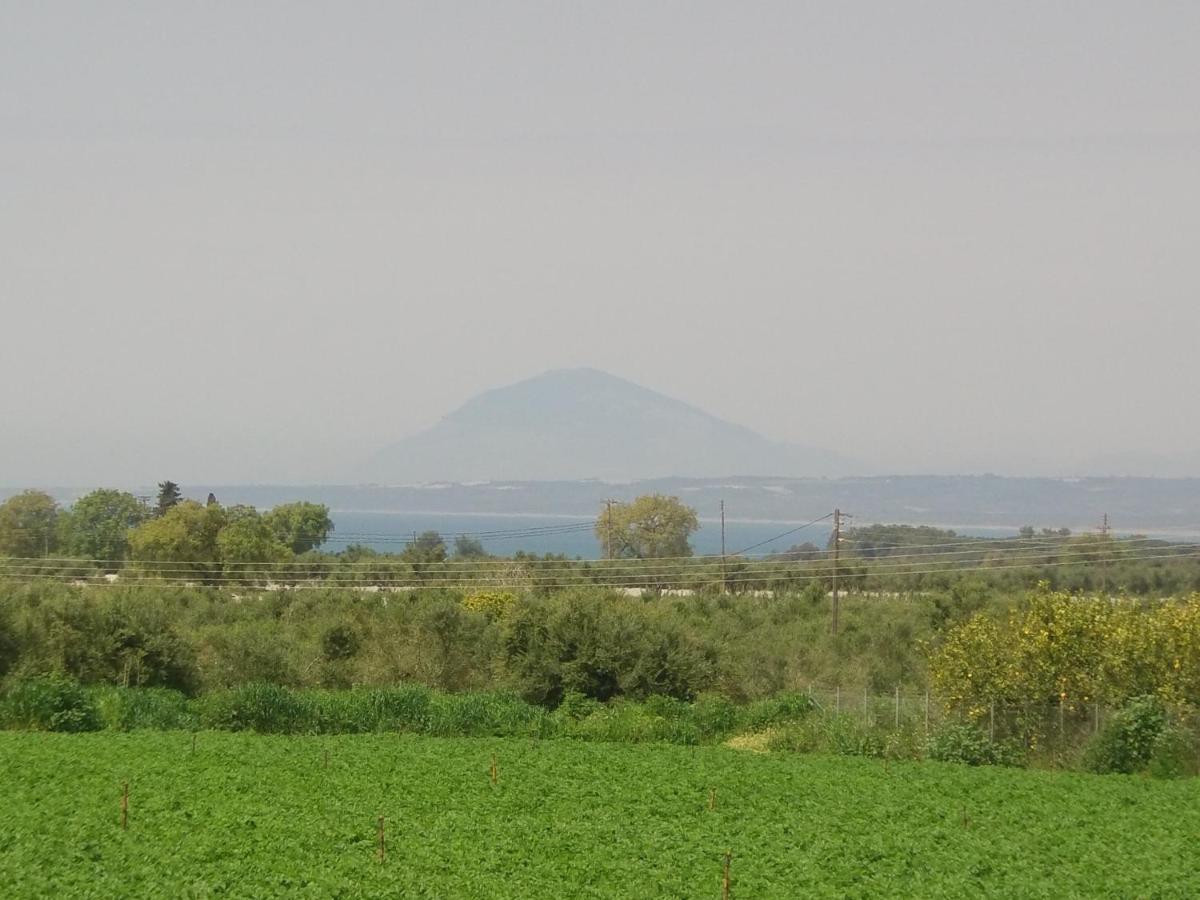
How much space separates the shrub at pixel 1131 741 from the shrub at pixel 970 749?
6.03ft

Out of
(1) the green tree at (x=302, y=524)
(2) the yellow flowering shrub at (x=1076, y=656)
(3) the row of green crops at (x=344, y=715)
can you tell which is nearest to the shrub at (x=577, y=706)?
(3) the row of green crops at (x=344, y=715)

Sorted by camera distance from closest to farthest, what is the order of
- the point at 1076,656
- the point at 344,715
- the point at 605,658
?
the point at 1076,656, the point at 344,715, the point at 605,658

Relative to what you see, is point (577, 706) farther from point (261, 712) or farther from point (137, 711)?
point (137, 711)

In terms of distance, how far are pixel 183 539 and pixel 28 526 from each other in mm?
23634

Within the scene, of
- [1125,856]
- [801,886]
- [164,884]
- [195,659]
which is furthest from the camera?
[195,659]

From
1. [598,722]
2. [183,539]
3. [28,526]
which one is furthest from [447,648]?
[28,526]

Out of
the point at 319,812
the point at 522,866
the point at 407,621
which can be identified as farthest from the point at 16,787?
the point at 407,621

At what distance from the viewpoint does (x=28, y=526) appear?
85875 mm

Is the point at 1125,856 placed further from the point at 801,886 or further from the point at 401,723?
the point at 401,723

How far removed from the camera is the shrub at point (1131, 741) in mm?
27266

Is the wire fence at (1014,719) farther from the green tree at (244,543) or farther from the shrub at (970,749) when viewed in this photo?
the green tree at (244,543)

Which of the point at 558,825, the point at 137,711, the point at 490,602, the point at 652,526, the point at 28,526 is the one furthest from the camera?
the point at 652,526

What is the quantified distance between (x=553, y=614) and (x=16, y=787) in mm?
21538

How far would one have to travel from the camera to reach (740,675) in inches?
1704
